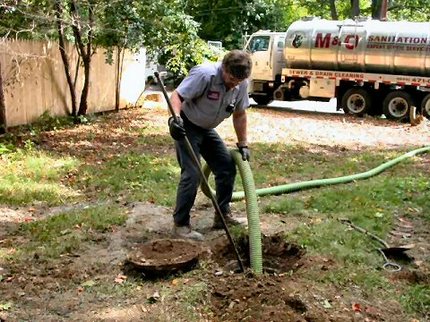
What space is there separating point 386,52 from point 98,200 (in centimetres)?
1066

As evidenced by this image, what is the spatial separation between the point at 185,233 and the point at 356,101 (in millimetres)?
11534

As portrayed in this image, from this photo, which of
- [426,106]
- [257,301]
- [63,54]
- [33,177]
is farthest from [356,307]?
[426,106]

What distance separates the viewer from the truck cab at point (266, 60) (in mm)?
17031

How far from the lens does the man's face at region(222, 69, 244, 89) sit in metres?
4.33

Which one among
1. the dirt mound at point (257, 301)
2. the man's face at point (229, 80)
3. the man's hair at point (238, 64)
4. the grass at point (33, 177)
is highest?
the man's hair at point (238, 64)

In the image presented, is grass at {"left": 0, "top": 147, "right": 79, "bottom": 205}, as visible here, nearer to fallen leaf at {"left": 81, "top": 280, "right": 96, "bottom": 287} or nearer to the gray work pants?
the gray work pants

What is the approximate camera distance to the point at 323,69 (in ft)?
51.8

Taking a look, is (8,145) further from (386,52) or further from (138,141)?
(386,52)

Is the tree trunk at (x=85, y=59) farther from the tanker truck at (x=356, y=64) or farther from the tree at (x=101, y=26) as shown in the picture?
the tanker truck at (x=356, y=64)

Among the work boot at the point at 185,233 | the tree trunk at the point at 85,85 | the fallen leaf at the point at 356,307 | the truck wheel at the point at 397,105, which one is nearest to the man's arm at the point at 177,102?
the work boot at the point at 185,233

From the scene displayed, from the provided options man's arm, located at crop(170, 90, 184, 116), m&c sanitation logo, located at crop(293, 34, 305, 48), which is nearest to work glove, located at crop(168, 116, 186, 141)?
man's arm, located at crop(170, 90, 184, 116)

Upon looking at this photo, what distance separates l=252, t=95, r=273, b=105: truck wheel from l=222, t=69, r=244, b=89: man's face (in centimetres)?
1343

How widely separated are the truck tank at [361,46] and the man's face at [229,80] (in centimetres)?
1122

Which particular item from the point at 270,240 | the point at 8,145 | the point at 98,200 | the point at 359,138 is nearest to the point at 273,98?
the point at 359,138
